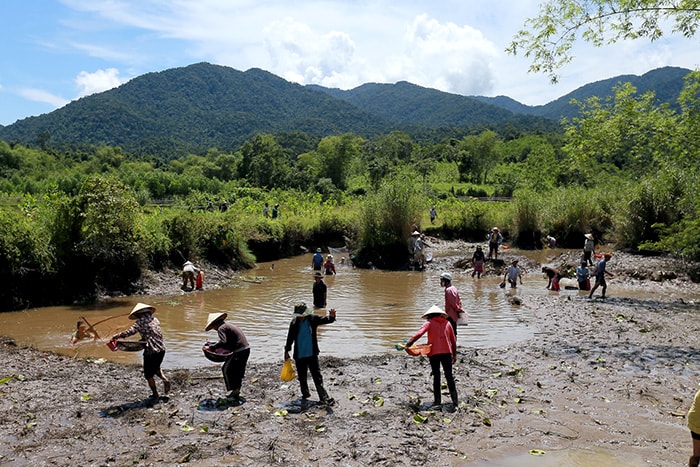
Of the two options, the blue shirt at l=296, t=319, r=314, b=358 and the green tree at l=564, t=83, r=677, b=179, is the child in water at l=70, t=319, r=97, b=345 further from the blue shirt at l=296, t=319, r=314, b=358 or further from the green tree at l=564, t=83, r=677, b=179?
the green tree at l=564, t=83, r=677, b=179

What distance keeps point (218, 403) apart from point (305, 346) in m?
1.72

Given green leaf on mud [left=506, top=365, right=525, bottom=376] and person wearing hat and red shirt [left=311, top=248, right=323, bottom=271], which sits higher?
person wearing hat and red shirt [left=311, top=248, right=323, bottom=271]

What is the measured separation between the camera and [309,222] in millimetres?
33531

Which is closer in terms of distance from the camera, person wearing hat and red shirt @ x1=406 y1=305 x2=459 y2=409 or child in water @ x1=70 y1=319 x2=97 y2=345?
person wearing hat and red shirt @ x1=406 y1=305 x2=459 y2=409

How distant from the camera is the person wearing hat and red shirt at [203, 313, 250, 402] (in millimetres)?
8898

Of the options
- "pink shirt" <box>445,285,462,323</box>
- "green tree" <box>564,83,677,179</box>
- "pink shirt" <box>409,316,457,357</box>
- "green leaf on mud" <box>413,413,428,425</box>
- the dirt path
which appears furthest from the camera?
"green tree" <box>564,83,677,179</box>

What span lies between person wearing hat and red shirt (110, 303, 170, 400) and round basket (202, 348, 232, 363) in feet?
2.81

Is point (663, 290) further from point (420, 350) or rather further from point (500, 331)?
point (420, 350)

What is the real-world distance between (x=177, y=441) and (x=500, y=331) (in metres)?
9.65

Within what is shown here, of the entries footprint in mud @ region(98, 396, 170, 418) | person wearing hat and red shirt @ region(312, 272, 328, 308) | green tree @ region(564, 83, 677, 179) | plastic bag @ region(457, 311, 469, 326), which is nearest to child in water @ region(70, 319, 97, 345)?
footprint in mud @ region(98, 396, 170, 418)

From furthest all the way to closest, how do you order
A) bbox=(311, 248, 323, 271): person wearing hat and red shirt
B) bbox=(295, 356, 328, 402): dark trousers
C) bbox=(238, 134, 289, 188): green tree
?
bbox=(238, 134, 289, 188): green tree, bbox=(311, 248, 323, 271): person wearing hat and red shirt, bbox=(295, 356, 328, 402): dark trousers

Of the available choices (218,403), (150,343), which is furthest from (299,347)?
(150,343)

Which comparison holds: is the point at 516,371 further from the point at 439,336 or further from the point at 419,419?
the point at 419,419

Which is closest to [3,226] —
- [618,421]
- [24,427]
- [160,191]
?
[24,427]
